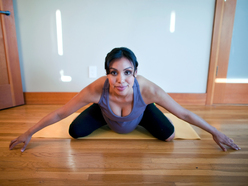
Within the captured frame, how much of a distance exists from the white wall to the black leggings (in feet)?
2.88

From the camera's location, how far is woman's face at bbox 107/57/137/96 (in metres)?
0.85

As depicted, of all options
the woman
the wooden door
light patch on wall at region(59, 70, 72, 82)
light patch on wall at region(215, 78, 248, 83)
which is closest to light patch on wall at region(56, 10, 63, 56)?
light patch on wall at region(59, 70, 72, 82)

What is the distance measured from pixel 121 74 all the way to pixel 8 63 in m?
1.65

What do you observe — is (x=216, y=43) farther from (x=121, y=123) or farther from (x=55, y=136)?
(x=55, y=136)

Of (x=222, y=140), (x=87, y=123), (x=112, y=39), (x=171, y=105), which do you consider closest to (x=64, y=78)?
(x=112, y=39)

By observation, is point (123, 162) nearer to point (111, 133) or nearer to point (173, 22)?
point (111, 133)

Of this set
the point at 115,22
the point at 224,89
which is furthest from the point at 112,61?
the point at 224,89

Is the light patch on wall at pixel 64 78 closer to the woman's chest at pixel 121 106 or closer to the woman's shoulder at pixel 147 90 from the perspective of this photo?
the woman's chest at pixel 121 106

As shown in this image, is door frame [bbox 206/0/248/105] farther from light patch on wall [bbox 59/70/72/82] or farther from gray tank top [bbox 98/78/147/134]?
light patch on wall [bbox 59/70/72/82]

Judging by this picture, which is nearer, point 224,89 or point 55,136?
point 55,136

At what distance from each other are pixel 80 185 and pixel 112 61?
2.01 feet

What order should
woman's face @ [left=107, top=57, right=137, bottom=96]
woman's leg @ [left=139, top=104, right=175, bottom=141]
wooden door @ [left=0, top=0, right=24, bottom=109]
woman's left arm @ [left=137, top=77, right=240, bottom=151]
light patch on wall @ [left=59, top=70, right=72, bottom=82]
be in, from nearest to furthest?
woman's face @ [left=107, top=57, right=137, bottom=96]
woman's left arm @ [left=137, top=77, right=240, bottom=151]
woman's leg @ [left=139, top=104, right=175, bottom=141]
wooden door @ [left=0, top=0, right=24, bottom=109]
light patch on wall @ [left=59, top=70, right=72, bottom=82]

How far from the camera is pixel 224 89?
2146 millimetres

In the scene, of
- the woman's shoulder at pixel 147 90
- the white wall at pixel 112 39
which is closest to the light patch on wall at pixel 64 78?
the white wall at pixel 112 39
